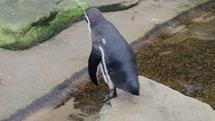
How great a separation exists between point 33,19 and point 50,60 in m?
0.61

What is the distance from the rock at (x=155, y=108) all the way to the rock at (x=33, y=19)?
1604 millimetres

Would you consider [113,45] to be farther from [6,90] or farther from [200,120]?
[6,90]

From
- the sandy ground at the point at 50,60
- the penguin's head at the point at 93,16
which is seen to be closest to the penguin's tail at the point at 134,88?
the penguin's head at the point at 93,16

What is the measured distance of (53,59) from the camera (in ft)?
15.5

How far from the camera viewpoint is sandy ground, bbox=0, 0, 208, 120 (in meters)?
4.08

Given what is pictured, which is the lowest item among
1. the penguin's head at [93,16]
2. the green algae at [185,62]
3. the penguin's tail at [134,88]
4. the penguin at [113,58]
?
the green algae at [185,62]

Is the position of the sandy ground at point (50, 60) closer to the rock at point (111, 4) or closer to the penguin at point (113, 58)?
the rock at point (111, 4)

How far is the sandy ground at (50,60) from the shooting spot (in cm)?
408

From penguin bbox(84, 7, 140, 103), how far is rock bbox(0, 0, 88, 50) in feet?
4.60

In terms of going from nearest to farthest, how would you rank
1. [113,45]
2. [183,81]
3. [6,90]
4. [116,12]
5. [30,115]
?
1. [113,45]
2. [30,115]
3. [6,90]
4. [183,81]
5. [116,12]

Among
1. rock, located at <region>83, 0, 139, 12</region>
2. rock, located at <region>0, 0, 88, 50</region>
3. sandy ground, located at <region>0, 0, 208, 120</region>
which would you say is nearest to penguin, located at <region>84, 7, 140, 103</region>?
sandy ground, located at <region>0, 0, 208, 120</region>

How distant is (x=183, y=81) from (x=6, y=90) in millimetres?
1535

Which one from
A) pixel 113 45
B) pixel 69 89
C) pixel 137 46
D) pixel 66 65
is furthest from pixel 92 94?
pixel 137 46

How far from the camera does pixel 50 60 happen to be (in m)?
4.69
